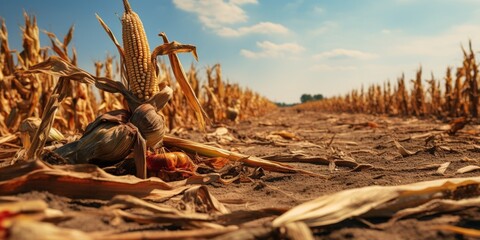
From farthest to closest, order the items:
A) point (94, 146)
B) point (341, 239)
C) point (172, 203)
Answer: point (94, 146), point (172, 203), point (341, 239)

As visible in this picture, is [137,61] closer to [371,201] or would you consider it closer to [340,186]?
[340,186]

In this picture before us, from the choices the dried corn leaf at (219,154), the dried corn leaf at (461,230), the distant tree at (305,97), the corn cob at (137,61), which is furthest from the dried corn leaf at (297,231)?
the distant tree at (305,97)

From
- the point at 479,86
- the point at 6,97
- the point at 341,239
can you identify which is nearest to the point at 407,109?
the point at 479,86

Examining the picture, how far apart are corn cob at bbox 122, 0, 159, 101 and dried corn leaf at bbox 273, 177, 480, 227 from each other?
5.48ft

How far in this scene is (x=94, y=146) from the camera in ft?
7.36

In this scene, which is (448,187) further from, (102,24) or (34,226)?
(102,24)

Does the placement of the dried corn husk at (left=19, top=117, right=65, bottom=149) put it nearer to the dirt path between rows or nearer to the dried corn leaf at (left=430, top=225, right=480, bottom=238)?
the dirt path between rows

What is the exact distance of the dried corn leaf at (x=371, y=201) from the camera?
140 centimetres

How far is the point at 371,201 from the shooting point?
60.0 inches

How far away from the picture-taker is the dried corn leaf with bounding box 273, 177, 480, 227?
1396 millimetres

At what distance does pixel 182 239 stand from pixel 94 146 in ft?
4.36

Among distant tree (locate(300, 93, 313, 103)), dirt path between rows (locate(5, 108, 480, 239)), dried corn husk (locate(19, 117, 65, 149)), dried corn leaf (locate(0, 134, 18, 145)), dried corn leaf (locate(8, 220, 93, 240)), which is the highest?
distant tree (locate(300, 93, 313, 103))

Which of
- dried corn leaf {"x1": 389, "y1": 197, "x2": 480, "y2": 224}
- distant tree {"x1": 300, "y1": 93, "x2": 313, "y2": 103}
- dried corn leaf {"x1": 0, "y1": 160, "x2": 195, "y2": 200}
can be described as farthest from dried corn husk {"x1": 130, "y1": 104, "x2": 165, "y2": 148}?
distant tree {"x1": 300, "y1": 93, "x2": 313, "y2": 103}

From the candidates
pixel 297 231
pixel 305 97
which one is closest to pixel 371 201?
pixel 297 231
